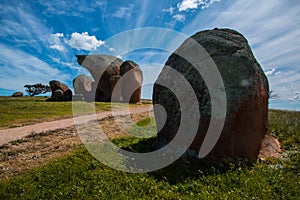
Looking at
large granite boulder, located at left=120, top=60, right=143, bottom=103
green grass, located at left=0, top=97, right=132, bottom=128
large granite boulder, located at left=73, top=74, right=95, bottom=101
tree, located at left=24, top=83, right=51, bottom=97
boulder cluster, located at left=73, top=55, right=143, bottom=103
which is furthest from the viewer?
tree, located at left=24, top=83, right=51, bottom=97

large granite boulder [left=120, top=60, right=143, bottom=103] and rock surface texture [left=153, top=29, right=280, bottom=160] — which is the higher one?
large granite boulder [left=120, top=60, right=143, bottom=103]

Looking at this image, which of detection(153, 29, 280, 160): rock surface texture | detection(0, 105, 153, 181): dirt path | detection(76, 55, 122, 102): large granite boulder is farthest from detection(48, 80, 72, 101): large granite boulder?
detection(153, 29, 280, 160): rock surface texture

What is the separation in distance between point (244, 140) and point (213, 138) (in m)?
0.94

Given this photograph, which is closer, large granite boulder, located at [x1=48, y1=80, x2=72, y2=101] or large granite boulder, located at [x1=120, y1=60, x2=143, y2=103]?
large granite boulder, located at [x1=120, y1=60, x2=143, y2=103]

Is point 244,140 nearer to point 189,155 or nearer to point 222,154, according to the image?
point 222,154

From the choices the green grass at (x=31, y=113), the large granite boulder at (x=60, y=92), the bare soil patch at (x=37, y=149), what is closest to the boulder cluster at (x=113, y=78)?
the large granite boulder at (x=60, y=92)

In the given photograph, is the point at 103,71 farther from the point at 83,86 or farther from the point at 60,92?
the point at 60,92

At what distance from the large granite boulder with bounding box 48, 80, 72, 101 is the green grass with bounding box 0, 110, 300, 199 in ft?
96.6

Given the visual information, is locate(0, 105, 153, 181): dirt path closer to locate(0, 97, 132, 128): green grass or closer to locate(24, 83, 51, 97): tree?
locate(0, 97, 132, 128): green grass

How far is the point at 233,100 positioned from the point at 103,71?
2951 cm

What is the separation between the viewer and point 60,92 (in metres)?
37.2

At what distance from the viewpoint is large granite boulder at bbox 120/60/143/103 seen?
1232 inches

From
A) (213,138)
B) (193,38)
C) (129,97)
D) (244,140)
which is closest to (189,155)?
(213,138)

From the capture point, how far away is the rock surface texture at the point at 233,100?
6320 mm
